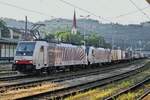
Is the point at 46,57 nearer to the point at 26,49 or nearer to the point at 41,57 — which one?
the point at 41,57

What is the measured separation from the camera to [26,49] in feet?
102

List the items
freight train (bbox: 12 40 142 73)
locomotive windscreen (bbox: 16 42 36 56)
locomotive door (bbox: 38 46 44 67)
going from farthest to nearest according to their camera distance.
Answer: locomotive door (bbox: 38 46 44 67)
locomotive windscreen (bbox: 16 42 36 56)
freight train (bbox: 12 40 142 73)

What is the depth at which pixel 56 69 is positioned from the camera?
120 ft

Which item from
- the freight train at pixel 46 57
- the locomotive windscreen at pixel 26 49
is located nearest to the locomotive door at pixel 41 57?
the freight train at pixel 46 57

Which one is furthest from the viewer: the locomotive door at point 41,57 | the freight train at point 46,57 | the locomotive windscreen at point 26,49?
the locomotive door at point 41,57

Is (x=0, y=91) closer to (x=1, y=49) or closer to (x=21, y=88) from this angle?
(x=21, y=88)

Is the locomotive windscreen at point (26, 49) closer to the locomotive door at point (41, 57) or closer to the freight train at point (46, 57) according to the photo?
the freight train at point (46, 57)

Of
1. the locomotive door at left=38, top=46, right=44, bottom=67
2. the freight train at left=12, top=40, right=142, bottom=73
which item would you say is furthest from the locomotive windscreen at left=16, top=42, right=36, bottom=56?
the locomotive door at left=38, top=46, right=44, bottom=67

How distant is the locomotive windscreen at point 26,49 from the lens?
101ft

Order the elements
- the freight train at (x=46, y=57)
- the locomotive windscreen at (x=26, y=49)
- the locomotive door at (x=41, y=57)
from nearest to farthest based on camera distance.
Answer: the freight train at (x=46, y=57) < the locomotive windscreen at (x=26, y=49) < the locomotive door at (x=41, y=57)

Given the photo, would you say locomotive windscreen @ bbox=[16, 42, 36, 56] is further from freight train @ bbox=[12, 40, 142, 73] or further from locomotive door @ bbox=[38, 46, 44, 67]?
locomotive door @ bbox=[38, 46, 44, 67]

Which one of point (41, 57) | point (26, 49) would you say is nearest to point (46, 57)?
point (41, 57)

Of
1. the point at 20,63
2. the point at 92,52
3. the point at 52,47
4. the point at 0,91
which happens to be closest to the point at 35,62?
the point at 20,63

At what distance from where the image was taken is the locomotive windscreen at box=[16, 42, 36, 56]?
101 feet
